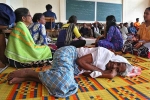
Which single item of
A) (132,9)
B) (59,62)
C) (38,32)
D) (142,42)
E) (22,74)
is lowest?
(22,74)

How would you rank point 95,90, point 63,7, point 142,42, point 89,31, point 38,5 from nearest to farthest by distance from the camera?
point 95,90
point 142,42
point 89,31
point 38,5
point 63,7

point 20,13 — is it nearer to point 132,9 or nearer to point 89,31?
point 89,31

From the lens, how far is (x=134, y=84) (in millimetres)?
1470

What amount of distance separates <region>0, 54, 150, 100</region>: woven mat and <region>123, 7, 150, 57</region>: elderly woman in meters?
1.19

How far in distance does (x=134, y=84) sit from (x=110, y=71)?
0.88ft

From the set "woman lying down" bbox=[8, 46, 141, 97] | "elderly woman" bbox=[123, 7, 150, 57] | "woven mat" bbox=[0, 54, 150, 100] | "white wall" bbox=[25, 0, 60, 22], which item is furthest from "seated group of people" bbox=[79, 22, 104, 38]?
"woven mat" bbox=[0, 54, 150, 100]

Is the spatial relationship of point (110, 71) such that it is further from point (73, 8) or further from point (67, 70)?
point (73, 8)

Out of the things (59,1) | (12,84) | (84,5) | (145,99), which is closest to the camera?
(145,99)

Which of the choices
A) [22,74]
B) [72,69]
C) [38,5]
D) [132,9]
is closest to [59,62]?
[72,69]

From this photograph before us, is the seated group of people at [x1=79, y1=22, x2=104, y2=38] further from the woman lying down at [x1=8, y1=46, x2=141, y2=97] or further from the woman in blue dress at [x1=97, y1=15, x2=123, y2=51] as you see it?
the woman lying down at [x1=8, y1=46, x2=141, y2=97]

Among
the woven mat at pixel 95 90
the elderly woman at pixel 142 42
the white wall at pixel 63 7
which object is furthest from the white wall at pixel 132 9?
the woven mat at pixel 95 90

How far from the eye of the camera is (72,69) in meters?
1.45

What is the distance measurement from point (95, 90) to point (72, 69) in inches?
11.6

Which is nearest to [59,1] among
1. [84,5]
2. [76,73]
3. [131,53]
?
[84,5]
